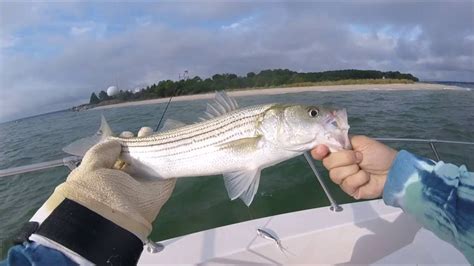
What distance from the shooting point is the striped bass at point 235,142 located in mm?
2279

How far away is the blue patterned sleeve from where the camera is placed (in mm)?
1457

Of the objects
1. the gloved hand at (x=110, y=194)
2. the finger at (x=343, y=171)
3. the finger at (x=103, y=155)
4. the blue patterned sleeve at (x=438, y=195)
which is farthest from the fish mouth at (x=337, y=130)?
the finger at (x=103, y=155)

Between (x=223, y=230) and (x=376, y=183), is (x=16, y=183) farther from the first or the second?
(x=376, y=183)

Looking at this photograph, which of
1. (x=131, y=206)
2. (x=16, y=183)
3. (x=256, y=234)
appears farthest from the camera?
(x=16, y=183)

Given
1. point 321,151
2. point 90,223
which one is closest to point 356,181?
point 321,151

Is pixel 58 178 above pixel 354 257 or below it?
below

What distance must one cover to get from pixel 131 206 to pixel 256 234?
150 centimetres

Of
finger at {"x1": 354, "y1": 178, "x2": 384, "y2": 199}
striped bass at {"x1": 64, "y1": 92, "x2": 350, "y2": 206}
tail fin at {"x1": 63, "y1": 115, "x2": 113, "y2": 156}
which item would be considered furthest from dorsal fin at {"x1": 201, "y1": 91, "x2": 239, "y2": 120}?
finger at {"x1": 354, "y1": 178, "x2": 384, "y2": 199}

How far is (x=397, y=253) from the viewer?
11.1 feet

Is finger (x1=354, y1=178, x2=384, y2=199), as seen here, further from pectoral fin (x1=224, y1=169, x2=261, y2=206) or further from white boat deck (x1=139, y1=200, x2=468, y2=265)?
white boat deck (x1=139, y1=200, x2=468, y2=265)

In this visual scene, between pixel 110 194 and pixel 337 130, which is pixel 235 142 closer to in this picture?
pixel 337 130

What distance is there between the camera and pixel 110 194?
1.84m

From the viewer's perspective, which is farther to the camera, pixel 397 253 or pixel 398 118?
pixel 398 118

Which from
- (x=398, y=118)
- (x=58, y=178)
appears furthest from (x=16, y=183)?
(x=398, y=118)
